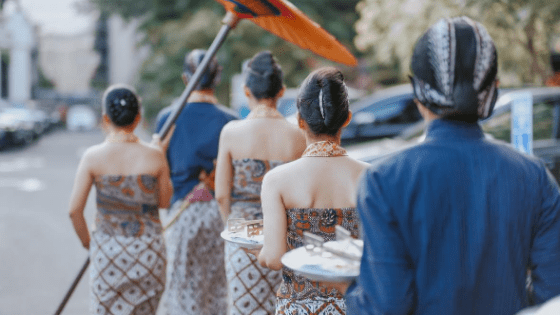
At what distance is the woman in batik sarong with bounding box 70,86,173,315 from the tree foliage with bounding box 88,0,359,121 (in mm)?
13542

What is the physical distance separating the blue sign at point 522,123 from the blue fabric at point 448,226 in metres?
4.60

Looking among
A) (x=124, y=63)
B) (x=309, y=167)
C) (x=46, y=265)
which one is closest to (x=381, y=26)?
(x=46, y=265)

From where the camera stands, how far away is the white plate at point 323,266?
1782 mm

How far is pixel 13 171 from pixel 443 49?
17.7 meters

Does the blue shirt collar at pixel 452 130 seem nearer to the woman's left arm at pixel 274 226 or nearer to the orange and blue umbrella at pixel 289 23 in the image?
the woman's left arm at pixel 274 226

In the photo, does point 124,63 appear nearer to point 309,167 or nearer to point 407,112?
point 407,112

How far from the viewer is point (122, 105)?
365cm

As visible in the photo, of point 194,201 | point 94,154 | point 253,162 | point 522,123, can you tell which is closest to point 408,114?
point 522,123

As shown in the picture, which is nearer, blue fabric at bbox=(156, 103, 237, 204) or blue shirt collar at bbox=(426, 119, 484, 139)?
blue shirt collar at bbox=(426, 119, 484, 139)

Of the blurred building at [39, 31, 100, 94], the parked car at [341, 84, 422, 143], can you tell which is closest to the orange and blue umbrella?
the parked car at [341, 84, 422, 143]

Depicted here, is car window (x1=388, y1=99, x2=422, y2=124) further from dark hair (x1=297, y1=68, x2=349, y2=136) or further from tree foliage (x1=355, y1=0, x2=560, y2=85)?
dark hair (x1=297, y1=68, x2=349, y2=136)

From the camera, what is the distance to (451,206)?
1.62 m

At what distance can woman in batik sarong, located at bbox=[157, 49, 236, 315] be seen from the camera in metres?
4.32

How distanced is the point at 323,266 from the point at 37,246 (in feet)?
24.1
